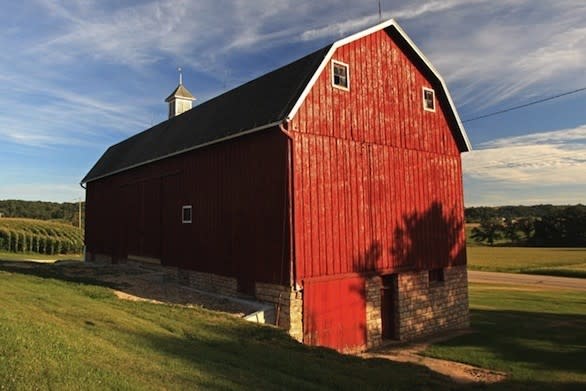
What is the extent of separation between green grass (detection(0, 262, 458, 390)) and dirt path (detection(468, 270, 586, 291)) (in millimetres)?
28201

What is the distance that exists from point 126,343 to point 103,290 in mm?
6673

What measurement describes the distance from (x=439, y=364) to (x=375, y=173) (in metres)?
5.57

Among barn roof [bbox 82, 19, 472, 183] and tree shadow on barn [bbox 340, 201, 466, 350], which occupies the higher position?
barn roof [bbox 82, 19, 472, 183]

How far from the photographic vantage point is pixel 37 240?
1721 inches

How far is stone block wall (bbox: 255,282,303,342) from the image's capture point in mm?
11367

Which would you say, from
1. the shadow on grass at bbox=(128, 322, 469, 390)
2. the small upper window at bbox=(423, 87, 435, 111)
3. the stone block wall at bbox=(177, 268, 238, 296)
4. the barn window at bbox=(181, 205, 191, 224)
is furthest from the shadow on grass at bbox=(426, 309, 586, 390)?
the barn window at bbox=(181, 205, 191, 224)

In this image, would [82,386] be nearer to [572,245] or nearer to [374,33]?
[374,33]

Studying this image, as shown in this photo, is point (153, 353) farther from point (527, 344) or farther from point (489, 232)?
point (489, 232)

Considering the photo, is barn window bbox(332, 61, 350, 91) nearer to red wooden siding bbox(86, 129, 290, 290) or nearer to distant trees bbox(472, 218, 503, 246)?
red wooden siding bbox(86, 129, 290, 290)

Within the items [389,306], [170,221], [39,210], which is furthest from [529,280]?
[39,210]

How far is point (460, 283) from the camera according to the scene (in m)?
16.5

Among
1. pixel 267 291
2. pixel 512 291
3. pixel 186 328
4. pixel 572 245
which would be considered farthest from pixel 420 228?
pixel 572 245

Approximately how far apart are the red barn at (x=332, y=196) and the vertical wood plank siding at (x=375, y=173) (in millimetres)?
42

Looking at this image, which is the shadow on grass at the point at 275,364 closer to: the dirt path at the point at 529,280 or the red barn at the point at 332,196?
the red barn at the point at 332,196
